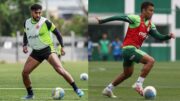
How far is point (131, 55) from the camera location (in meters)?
13.7

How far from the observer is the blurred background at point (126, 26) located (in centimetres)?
4569

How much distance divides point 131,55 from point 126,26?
3201 cm

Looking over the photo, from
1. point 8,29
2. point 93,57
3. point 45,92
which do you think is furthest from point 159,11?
point 45,92

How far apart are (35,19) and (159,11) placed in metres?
32.9

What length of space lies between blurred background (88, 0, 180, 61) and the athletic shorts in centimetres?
3120

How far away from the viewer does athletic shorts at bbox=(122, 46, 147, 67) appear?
13625 mm

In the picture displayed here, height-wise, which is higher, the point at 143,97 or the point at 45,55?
the point at 45,55

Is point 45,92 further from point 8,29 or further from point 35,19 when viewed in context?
point 8,29

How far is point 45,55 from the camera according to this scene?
1326 cm

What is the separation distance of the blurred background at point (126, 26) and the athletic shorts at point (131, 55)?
1228 inches

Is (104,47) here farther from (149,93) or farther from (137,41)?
(149,93)

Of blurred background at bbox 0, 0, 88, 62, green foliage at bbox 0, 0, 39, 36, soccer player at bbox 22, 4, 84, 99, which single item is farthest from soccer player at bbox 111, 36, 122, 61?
soccer player at bbox 22, 4, 84, 99

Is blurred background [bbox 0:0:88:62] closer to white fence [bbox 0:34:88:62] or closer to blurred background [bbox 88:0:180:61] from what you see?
white fence [bbox 0:34:88:62]

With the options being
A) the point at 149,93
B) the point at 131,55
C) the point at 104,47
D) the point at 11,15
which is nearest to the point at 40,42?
the point at 131,55
